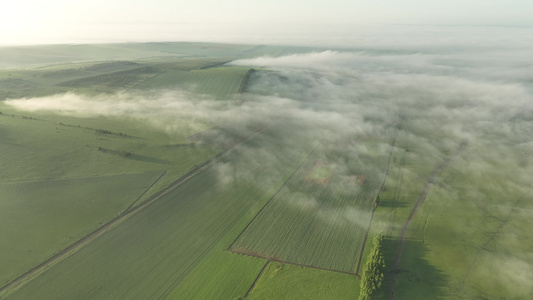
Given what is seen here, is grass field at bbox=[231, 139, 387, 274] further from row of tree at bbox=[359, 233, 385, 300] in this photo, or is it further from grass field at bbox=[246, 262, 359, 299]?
row of tree at bbox=[359, 233, 385, 300]

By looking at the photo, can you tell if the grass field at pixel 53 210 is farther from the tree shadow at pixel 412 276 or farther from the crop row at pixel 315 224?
the tree shadow at pixel 412 276

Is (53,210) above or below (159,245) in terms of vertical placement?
above

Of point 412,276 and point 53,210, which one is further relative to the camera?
point 53,210

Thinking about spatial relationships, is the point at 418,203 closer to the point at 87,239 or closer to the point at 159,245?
the point at 159,245

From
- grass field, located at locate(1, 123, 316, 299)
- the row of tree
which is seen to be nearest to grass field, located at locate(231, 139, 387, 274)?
the row of tree

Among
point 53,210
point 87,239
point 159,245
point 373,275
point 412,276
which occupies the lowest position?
point 412,276

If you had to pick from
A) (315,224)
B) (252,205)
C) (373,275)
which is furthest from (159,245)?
(373,275)
